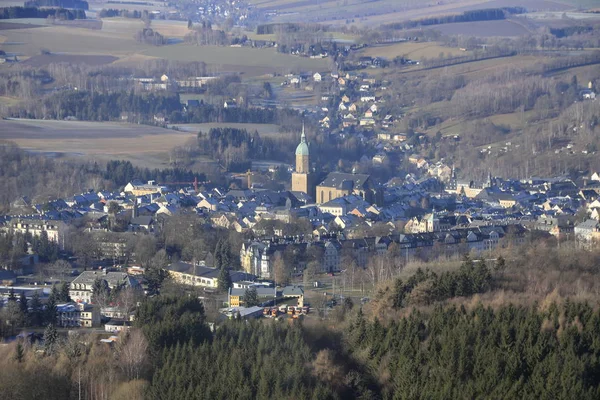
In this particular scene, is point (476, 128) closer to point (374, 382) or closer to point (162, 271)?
point (162, 271)

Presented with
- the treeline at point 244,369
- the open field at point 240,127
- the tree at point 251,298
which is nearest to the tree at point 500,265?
the tree at point 251,298

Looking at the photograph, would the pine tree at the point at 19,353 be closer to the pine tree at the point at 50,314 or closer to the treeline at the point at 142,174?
the pine tree at the point at 50,314

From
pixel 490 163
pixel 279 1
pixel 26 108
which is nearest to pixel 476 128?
pixel 490 163

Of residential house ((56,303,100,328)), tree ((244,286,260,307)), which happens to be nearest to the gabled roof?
tree ((244,286,260,307))

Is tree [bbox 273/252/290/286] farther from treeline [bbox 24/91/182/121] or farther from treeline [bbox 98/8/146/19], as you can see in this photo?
treeline [bbox 98/8/146/19]

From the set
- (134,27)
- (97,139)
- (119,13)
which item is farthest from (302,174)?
(119,13)
